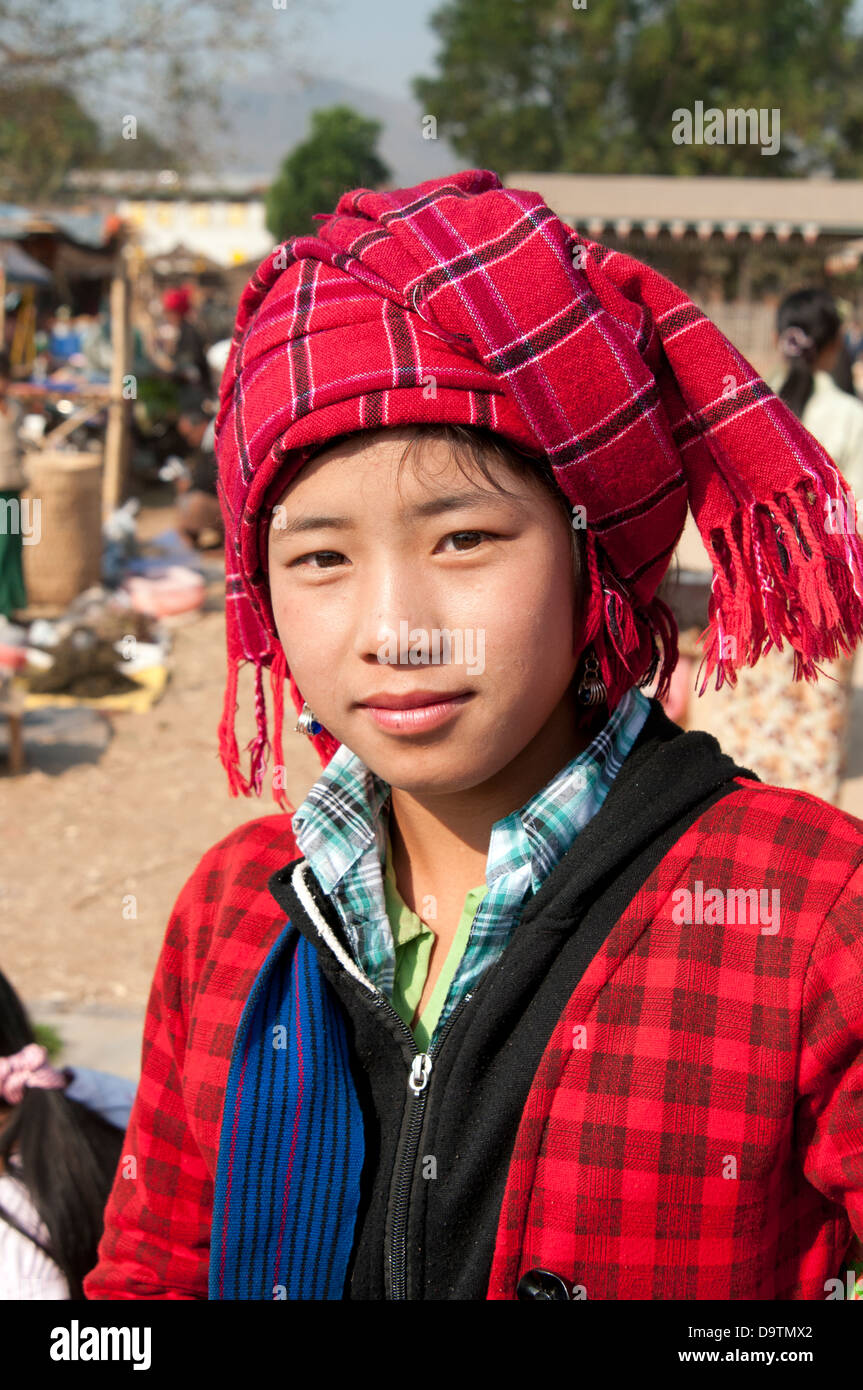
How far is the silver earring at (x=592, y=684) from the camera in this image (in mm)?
1328

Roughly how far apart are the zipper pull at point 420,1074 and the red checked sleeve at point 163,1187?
12.8 inches

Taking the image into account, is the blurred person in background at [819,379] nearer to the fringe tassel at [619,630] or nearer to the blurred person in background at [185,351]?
the fringe tassel at [619,630]

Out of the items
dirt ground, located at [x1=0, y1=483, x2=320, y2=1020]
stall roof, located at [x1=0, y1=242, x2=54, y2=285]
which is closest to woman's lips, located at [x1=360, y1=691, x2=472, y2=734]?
dirt ground, located at [x1=0, y1=483, x2=320, y2=1020]

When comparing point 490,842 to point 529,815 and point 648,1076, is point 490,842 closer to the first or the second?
point 529,815

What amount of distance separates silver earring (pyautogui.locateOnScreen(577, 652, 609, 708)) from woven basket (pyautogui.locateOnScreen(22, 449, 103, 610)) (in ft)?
27.6

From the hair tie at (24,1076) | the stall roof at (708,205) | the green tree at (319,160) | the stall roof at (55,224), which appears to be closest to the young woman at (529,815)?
the hair tie at (24,1076)

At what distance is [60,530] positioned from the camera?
9.22 metres

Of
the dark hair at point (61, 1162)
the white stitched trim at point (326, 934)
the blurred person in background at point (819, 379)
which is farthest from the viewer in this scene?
the blurred person in background at point (819, 379)

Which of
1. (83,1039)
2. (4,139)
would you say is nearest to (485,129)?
(4,139)

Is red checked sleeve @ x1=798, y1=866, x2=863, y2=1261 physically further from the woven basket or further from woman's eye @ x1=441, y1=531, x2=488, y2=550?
the woven basket

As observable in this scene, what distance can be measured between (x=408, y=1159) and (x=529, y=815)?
367mm

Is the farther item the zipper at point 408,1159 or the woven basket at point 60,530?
the woven basket at point 60,530
